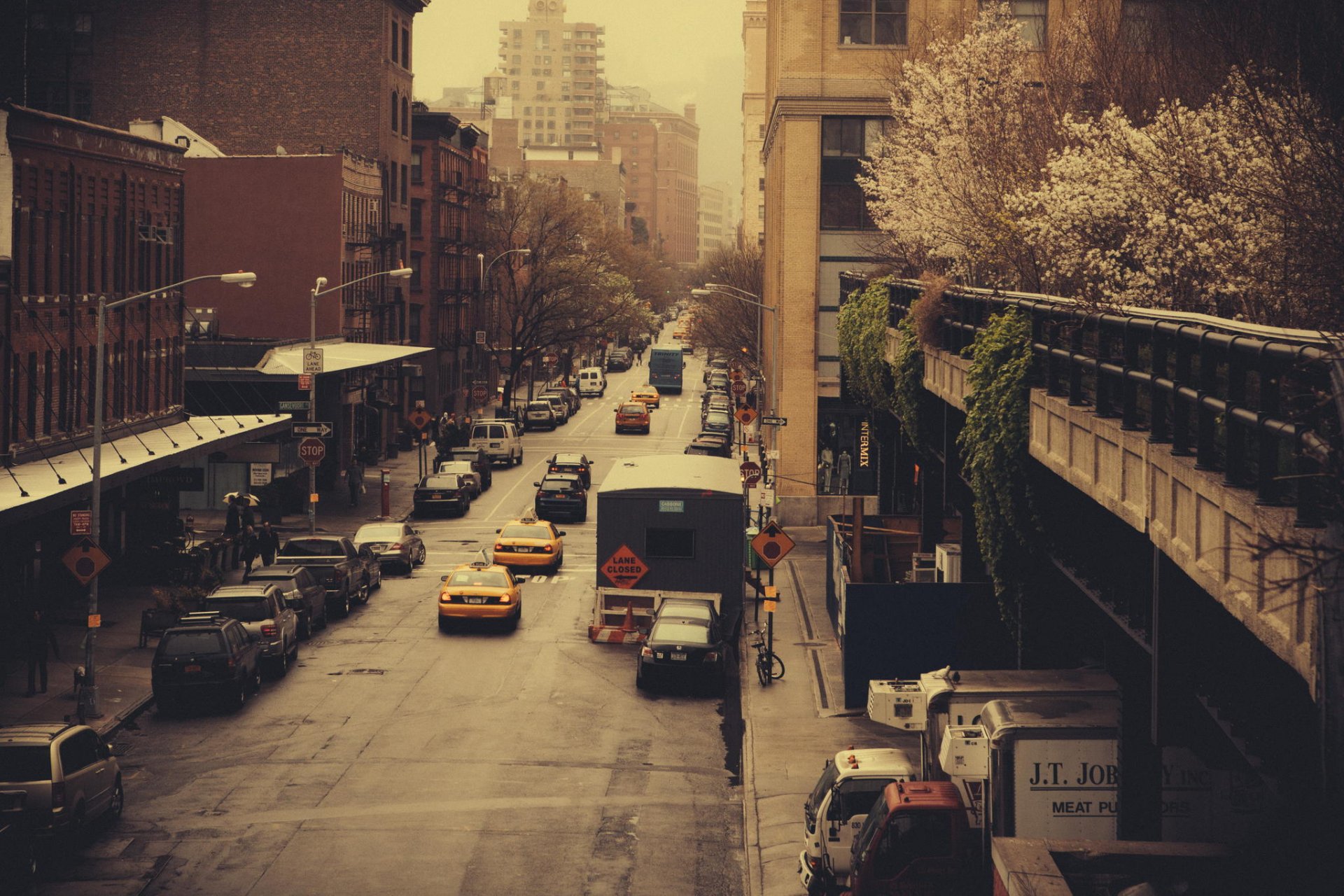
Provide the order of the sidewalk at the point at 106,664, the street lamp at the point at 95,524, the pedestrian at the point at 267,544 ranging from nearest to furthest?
the street lamp at the point at 95,524, the sidewalk at the point at 106,664, the pedestrian at the point at 267,544

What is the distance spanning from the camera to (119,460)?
38.7 meters

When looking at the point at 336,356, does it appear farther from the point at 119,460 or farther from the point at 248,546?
the point at 119,460

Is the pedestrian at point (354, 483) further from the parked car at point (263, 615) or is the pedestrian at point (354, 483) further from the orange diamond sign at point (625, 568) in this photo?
the parked car at point (263, 615)

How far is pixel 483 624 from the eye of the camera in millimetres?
37000

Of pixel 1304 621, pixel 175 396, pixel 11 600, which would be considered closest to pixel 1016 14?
pixel 175 396

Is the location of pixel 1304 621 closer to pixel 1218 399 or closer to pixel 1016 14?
pixel 1218 399

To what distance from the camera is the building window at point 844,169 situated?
57375 mm

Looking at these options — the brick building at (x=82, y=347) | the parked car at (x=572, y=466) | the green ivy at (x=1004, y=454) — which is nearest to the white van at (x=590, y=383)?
the parked car at (x=572, y=466)

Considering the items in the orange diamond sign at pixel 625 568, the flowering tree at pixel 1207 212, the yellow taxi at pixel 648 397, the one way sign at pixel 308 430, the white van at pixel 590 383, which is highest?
the flowering tree at pixel 1207 212

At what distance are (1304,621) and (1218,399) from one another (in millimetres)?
2599

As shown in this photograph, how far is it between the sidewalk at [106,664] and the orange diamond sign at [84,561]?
2.17 m

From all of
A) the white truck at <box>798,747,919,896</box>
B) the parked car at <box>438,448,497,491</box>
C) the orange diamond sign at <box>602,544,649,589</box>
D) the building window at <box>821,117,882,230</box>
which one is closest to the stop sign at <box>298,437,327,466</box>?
the parked car at <box>438,448,497,491</box>

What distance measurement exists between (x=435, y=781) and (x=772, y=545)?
950cm

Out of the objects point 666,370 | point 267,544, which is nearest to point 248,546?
point 267,544
